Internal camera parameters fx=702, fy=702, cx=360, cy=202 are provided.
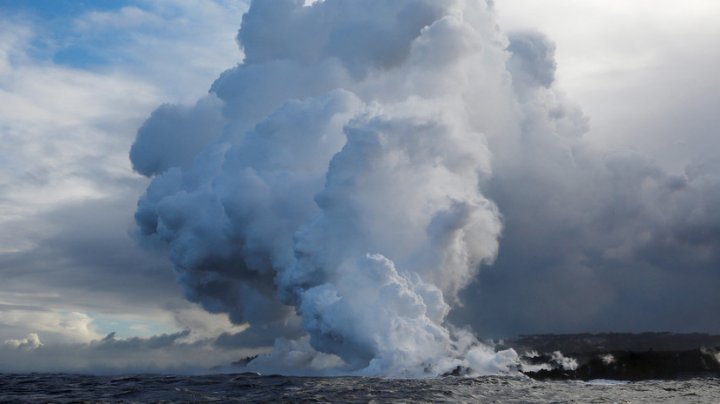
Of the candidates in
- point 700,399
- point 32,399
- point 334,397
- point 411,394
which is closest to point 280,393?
point 334,397

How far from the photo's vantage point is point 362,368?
426ft

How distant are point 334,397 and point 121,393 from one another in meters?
A: 22.8

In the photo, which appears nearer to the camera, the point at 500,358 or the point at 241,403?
the point at 241,403

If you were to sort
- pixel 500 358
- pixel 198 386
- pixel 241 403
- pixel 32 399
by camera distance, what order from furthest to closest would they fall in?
1. pixel 500 358
2. pixel 198 386
3. pixel 32 399
4. pixel 241 403

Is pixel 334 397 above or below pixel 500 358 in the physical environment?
below

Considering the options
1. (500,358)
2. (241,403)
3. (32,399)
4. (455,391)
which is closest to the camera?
(241,403)

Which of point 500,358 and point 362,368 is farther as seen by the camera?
point 362,368

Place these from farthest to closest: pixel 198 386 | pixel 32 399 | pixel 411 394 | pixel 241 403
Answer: pixel 198 386 → pixel 411 394 → pixel 32 399 → pixel 241 403

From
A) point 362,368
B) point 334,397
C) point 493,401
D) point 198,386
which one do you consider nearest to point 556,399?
point 493,401

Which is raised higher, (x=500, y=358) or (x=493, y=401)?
(x=500, y=358)

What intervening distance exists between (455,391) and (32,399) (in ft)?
138

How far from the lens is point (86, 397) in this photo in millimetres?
66062

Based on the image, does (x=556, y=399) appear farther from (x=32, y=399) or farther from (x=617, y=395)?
(x=32, y=399)

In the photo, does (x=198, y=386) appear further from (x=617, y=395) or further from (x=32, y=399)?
(x=617, y=395)
